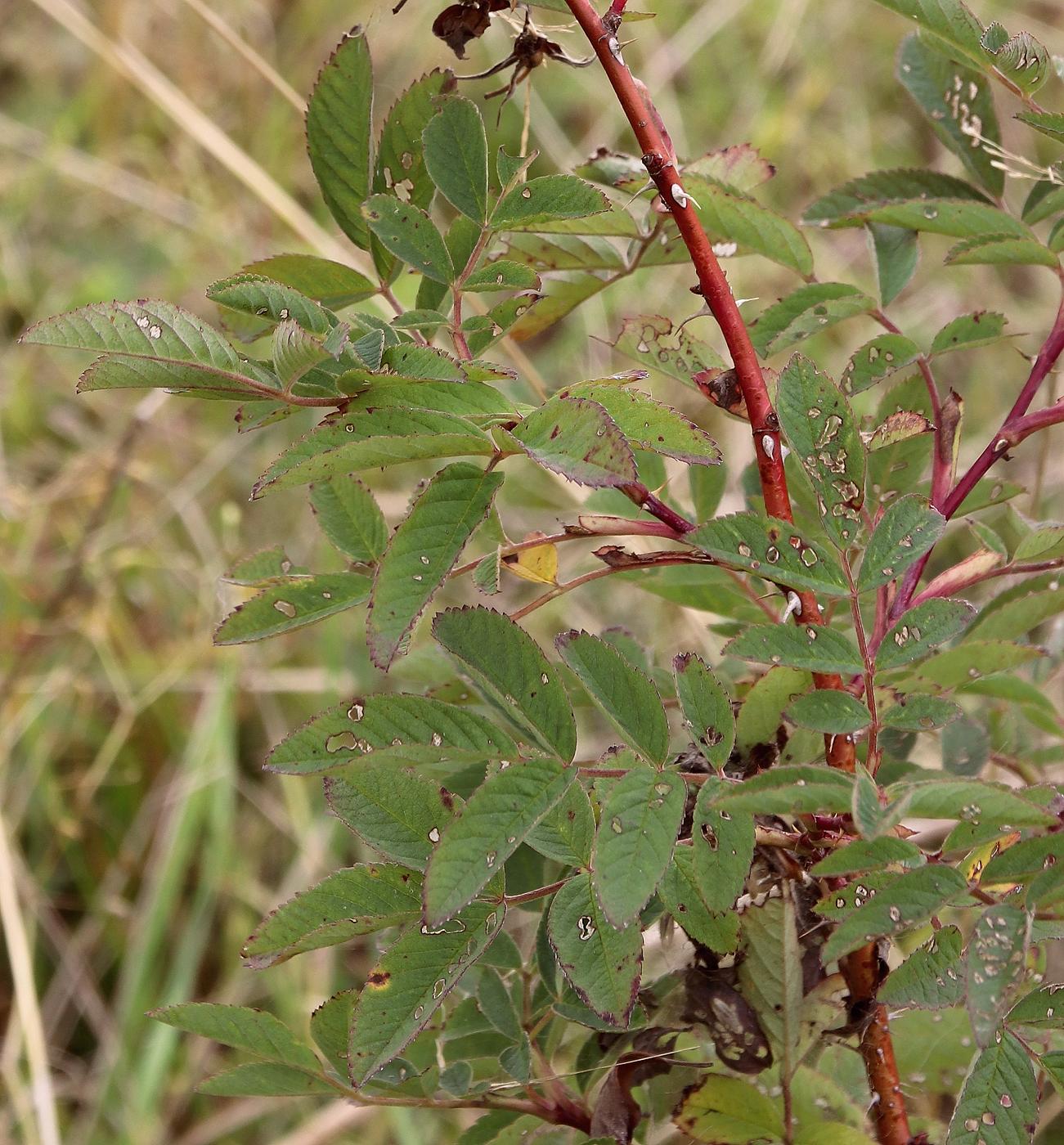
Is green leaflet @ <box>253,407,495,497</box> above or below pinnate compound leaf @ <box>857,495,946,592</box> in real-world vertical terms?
above

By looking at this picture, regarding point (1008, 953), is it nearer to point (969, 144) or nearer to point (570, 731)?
point (570, 731)

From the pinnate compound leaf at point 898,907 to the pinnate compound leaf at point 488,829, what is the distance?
152 millimetres

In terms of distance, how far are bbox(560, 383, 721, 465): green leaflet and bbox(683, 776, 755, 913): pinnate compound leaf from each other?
0.55ft

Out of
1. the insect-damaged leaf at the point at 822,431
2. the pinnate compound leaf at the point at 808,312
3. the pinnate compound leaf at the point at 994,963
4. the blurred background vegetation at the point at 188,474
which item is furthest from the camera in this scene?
the blurred background vegetation at the point at 188,474

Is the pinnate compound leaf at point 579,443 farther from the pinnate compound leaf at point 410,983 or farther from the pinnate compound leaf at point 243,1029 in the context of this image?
the pinnate compound leaf at point 243,1029

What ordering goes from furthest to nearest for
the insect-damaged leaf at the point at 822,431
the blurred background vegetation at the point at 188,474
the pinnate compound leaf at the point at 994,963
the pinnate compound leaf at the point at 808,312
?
the blurred background vegetation at the point at 188,474 → the pinnate compound leaf at the point at 808,312 → the insect-damaged leaf at the point at 822,431 → the pinnate compound leaf at the point at 994,963

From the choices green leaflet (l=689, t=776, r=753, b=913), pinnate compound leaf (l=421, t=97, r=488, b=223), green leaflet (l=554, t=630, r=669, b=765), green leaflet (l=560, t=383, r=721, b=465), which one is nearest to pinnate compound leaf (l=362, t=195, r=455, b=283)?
pinnate compound leaf (l=421, t=97, r=488, b=223)

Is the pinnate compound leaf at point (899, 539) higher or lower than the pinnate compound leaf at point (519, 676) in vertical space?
higher

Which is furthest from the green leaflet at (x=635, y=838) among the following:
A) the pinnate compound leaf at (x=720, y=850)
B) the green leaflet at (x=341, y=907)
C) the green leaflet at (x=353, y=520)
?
the green leaflet at (x=353, y=520)

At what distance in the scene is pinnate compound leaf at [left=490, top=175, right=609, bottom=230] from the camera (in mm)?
640

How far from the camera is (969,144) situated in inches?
33.9

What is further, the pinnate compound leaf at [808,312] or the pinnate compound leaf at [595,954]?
the pinnate compound leaf at [808,312]

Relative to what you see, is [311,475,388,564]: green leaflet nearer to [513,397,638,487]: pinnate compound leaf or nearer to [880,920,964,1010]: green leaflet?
[513,397,638,487]: pinnate compound leaf

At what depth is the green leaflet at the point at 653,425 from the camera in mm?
596
